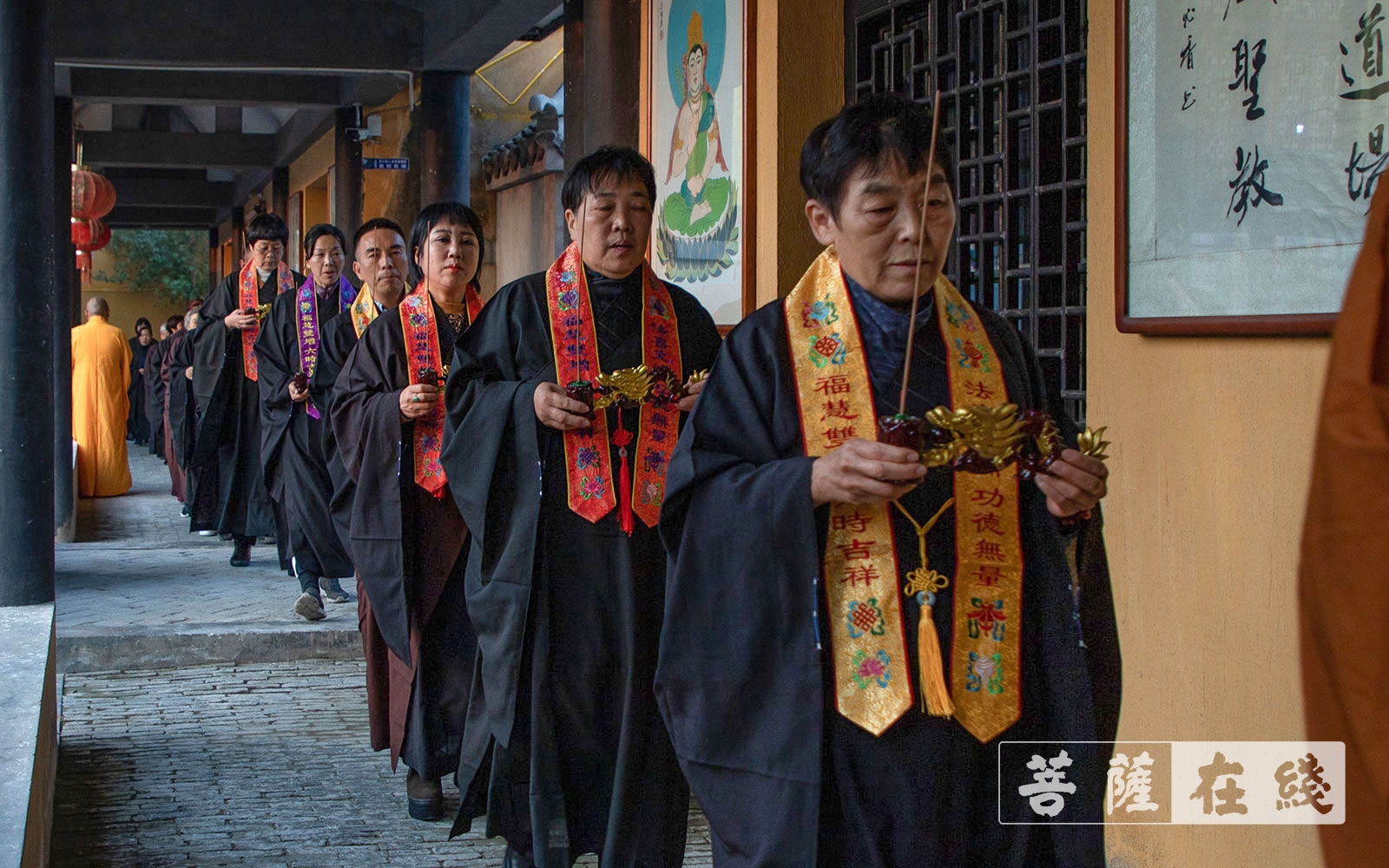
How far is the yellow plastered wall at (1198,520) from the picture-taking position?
2738 mm

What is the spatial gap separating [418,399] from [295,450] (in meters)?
2.96

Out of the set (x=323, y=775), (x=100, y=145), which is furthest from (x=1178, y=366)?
(x=100, y=145)

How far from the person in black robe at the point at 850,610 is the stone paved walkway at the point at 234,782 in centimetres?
188

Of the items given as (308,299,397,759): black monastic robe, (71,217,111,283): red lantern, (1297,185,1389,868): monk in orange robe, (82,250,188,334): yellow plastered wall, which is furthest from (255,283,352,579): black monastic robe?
(82,250,188,334): yellow plastered wall

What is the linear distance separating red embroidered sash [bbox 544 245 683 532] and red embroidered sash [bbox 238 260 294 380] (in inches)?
187

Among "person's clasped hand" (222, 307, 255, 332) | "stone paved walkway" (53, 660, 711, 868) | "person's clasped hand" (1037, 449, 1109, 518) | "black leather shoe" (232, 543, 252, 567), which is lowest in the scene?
"stone paved walkway" (53, 660, 711, 868)

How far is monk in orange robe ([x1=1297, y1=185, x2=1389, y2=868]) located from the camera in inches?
49.6

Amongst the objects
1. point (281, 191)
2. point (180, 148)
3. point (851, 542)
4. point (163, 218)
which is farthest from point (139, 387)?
point (851, 542)

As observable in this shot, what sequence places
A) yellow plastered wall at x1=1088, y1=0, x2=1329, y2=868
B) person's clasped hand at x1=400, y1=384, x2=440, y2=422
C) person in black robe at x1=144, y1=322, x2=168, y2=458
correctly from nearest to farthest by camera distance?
1. yellow plastered wall at x1=1088, y1=0, x2=1329, y2=868
2. person's clasped hand at x1=400, y1=384, x2=440, y2=422
3. person in black robe at x1=144, y1=322, x2=168, y2=458

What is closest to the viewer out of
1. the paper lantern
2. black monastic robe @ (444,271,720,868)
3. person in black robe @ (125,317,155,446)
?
black monastic robe @ (444,271,720,868)

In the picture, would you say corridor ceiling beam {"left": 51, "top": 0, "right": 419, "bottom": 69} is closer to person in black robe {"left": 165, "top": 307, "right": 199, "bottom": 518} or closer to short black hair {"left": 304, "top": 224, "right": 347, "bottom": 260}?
person in black robe {"left": 165, "top": 307, "right": 199, "bottom": 518}

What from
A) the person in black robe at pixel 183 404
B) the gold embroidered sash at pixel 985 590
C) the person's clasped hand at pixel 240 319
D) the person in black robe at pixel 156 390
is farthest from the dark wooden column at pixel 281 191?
the gold embroidered sash at pixel 985 590

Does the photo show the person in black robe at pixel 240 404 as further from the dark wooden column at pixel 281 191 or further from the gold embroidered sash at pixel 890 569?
the dark wooden column at pixel 281 191

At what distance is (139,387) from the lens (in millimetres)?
23219
